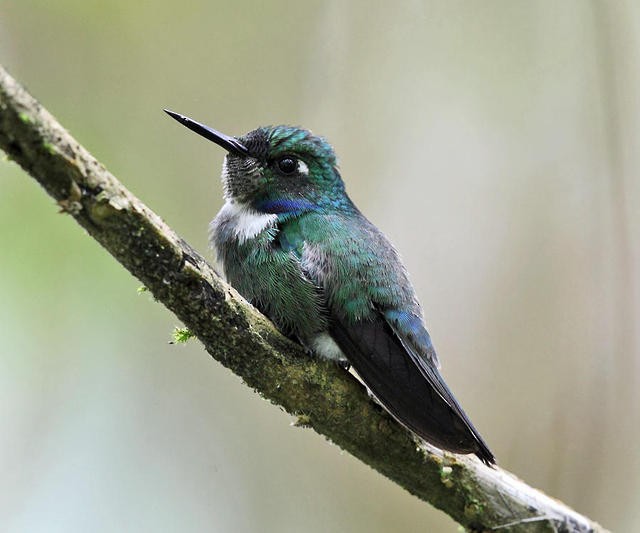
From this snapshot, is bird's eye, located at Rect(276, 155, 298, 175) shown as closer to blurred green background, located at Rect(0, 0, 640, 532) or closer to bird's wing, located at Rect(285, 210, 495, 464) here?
bird's wing, located at Rect(285, 210, 495, 464)

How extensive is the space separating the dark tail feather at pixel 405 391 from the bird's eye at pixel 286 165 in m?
1.06

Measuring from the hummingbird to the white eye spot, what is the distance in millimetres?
61

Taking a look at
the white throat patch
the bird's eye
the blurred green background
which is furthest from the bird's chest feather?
the blurred green background

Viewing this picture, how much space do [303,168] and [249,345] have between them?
1.48m

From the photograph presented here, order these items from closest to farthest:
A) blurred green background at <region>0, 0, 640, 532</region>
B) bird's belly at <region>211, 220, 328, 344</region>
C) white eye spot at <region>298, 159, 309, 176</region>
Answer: bird's belly at <region>211, 220, 328, 344</region> < white eye spot at <region>298, 159, 309, 176</region> < blurred green background at <region>0, 0, 640, 532</region>

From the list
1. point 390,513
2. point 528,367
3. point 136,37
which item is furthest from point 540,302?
point 136,37

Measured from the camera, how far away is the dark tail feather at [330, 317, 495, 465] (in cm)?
319

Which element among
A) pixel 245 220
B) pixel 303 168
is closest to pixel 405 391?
pixel 245 220

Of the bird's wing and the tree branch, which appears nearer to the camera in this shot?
the tree branch

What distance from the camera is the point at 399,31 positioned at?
24.3 ft

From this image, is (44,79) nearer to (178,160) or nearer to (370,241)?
(178,160)

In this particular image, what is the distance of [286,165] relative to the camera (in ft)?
13.3

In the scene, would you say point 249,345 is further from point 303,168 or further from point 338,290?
point 303,168

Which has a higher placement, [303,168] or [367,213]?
[367,213]
